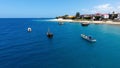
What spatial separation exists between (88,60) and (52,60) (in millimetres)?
6844

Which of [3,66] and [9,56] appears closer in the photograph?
[3,66]

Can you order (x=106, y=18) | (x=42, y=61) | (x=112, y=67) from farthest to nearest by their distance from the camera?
1. (x=106, y=18)
2. (x=42, y=61)
3. (x=112, y=67)

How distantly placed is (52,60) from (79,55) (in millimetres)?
6596

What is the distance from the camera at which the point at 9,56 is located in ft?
116

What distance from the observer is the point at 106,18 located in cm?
16012

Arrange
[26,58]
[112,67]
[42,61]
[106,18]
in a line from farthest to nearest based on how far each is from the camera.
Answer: [106,18]
[26,58]
[42,61]
[112,67]

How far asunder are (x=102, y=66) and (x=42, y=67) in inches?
397

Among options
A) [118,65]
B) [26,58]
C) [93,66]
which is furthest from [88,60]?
[26,58]

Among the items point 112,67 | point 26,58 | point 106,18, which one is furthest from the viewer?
point 106,18

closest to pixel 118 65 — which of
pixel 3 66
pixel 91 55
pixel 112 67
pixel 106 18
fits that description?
pixel 112 67

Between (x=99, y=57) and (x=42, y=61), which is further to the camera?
(x=99, y=57)

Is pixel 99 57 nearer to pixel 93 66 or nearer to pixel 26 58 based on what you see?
pixel 93 66

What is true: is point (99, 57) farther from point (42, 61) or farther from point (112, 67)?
point (42, 61)

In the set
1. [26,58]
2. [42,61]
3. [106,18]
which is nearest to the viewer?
[42,61]
